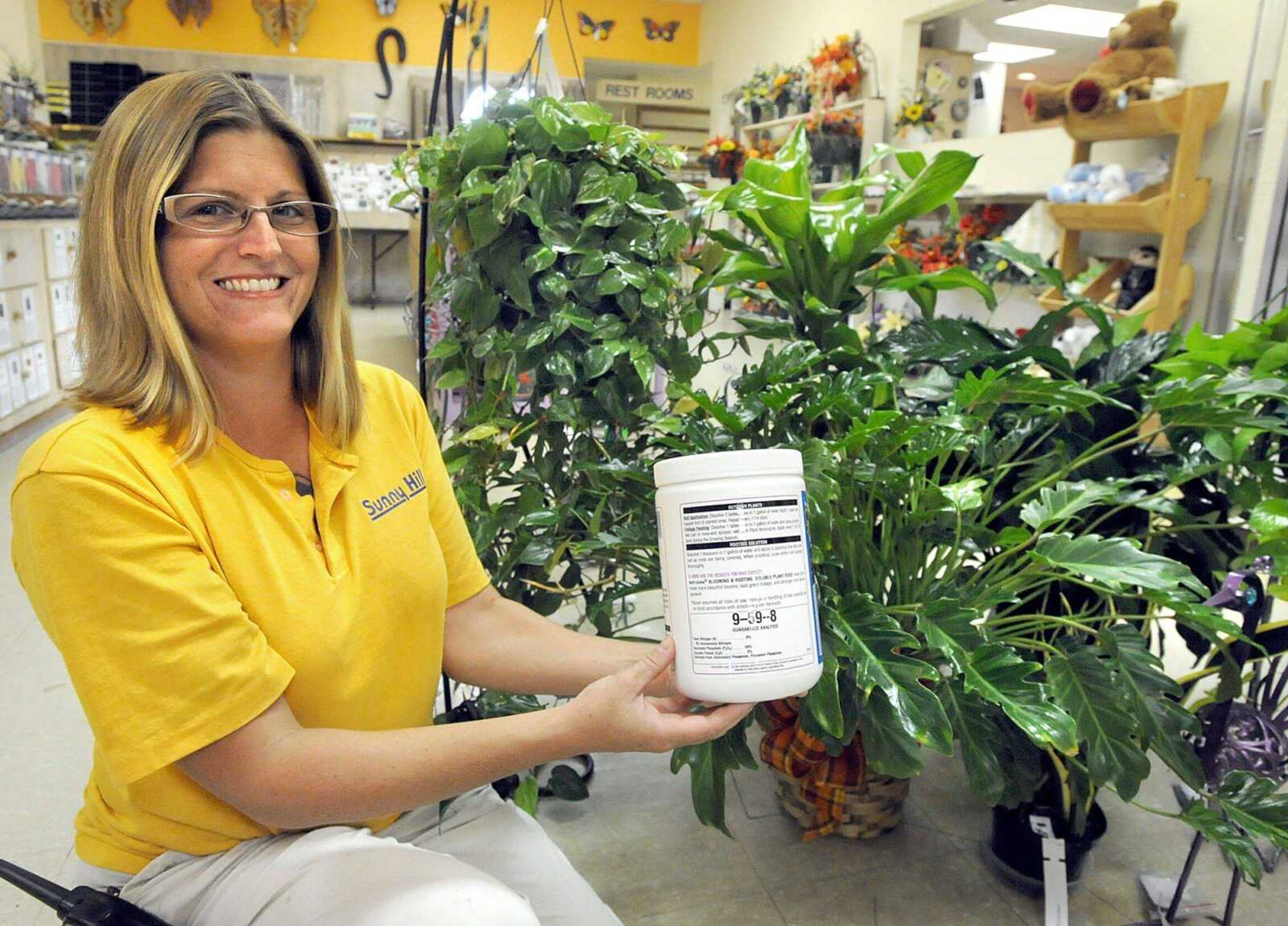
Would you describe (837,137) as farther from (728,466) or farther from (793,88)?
(728,466)

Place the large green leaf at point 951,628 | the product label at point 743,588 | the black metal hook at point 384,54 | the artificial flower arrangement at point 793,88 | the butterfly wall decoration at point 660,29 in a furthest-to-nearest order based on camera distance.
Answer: the butterfly wall decoration at point 660,29 < the black metal hook at point 384,54 < the artificial flower arrangement at point 793,88 < the large green leaf at point 951,628 < the product label at point 743,588

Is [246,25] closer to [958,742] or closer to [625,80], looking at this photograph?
[625,80]

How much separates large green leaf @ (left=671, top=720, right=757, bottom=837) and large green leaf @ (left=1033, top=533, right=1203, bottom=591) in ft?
1.68

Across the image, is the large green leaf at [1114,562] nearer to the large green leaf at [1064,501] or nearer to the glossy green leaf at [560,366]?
the large green leaf at [1064,501]

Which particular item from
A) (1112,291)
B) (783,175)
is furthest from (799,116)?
(783,175)

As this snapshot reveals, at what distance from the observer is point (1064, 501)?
1.37m

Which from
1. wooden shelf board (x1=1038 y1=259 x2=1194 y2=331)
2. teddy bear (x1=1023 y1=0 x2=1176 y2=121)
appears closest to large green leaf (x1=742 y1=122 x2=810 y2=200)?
wooden shelf board (x1=1038 y1=259 x2=1194 y2=331)

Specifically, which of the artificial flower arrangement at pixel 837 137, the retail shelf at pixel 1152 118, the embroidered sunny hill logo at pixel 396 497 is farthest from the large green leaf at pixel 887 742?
the artificial flower arrangement at pixel 837 137

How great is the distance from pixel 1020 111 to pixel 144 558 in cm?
928

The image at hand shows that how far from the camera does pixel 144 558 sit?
857 millimetres

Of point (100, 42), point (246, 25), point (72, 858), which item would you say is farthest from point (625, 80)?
point (72, 858)

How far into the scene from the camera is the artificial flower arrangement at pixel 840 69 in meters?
6.62

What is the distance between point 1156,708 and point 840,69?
620cm

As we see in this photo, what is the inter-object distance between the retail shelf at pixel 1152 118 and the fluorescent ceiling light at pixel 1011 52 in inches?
116
